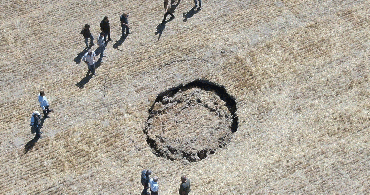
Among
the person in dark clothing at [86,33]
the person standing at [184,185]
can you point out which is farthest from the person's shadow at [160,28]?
the person standing at [184,185]

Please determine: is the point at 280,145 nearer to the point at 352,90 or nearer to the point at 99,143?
the point at 352,90

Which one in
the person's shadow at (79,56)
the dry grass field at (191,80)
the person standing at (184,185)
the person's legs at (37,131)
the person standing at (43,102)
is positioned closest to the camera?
the person standing at (184,185)

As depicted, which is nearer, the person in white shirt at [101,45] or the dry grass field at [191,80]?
the dry grass field at [191,80]

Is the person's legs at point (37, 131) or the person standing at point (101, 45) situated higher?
the person standing at point (101, 45)

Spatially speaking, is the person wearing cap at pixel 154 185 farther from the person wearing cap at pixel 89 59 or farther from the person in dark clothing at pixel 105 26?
the person in dark clothing at pixel 105 26

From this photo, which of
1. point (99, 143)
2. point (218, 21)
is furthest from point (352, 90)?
point (99, 143)

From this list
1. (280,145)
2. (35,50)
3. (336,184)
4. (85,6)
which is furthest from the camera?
(85,6)
